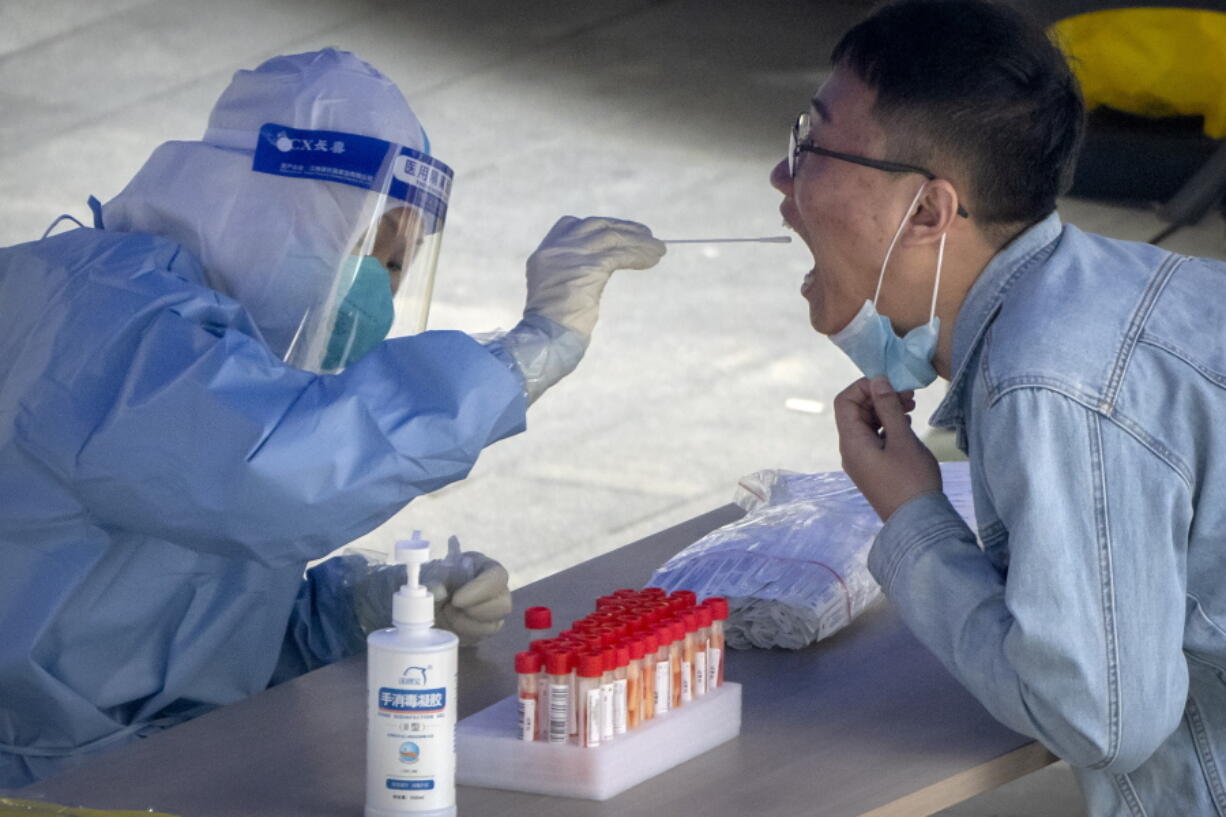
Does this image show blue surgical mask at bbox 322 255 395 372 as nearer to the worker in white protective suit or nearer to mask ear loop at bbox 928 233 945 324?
the worker in white protective suit

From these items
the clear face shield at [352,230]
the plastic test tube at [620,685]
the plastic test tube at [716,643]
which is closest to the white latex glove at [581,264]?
the clear face shield at [352,230]

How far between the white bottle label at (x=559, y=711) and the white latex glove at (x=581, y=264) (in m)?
A: 0.67

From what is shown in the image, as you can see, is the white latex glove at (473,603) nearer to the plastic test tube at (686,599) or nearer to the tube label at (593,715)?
the plastic test tube at (686,599)

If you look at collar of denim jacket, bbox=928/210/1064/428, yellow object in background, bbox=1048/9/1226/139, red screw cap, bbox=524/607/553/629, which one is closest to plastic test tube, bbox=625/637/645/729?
red screw cap, bbox=524/607/553/629

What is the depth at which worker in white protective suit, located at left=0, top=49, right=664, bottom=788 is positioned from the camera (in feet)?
6.04

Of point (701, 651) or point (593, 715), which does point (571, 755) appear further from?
point (701, 651)

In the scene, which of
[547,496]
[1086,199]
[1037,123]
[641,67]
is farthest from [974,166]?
[641,67]

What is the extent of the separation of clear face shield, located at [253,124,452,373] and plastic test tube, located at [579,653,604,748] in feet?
2.39

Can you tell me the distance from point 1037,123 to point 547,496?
2695mm

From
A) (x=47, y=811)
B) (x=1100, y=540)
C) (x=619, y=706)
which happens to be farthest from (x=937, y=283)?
(x=47, y=811)

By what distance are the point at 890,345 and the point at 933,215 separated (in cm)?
18

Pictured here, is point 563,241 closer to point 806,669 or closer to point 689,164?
point 806,669

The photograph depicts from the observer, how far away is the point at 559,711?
1.59m

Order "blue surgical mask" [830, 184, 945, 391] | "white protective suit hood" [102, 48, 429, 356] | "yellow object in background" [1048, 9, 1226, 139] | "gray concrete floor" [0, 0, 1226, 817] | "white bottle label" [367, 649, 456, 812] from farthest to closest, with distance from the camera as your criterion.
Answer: "yellow object in background" [1048, 9, 1226, 139] → "gray concrete floor" [0, 0, 1226, 817] → "white protective suit hood" [102, 48, 429, 356] → "blue surgical mask" [830, 184, 945, 391] → "white bottle label" [367, 649, 456, 812]
